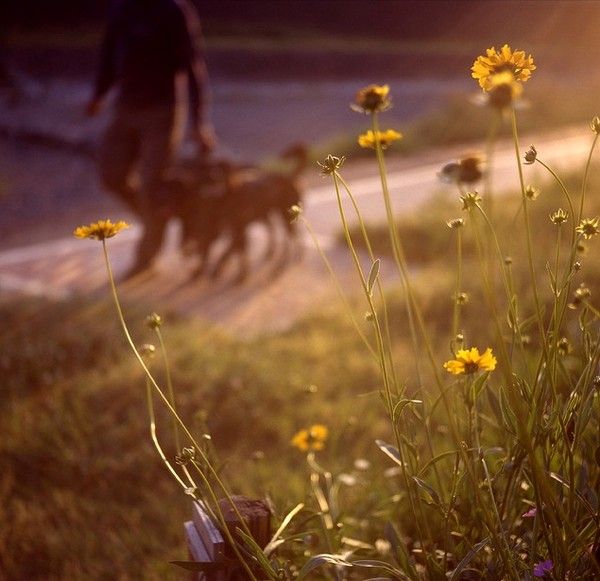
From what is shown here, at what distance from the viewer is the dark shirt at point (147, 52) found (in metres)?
5.93

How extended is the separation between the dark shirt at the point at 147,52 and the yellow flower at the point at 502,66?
4717mm

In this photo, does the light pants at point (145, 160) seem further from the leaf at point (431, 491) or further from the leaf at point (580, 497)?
the leaf at point (580, 497)

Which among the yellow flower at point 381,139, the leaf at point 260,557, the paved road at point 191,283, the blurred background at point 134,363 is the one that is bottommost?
the paved road at point 191,283

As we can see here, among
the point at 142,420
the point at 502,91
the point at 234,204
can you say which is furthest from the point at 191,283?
the point at 502,91

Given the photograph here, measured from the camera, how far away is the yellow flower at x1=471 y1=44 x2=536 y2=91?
1.45 m

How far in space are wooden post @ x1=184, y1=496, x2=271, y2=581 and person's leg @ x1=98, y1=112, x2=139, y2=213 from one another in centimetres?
471

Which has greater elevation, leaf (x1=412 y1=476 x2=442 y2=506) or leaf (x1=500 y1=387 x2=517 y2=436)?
leaf (x1=500 y1=387 x2=517 y2=436)

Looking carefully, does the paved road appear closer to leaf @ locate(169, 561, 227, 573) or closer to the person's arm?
the person's arm

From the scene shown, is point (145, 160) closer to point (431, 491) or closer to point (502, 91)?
point (431, 491)

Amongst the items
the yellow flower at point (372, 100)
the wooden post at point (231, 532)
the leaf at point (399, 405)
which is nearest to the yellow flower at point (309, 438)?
the wooden post at point (231, 532)

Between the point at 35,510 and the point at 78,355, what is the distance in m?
1.29

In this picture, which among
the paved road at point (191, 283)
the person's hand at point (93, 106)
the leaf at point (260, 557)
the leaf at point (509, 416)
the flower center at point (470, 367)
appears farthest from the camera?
the person's hand at point (93, 106)

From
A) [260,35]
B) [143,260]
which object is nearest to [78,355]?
[143,260]

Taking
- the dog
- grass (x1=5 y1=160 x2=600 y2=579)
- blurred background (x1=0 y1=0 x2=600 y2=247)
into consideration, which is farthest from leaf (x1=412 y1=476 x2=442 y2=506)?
blurred background (x1=0 y1=0 x2=600 y2=247)
